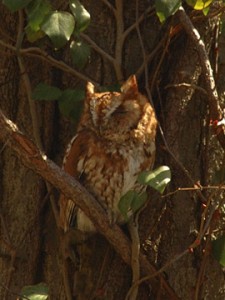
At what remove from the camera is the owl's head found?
253cm

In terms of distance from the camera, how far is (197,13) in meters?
2.66

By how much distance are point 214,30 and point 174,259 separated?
2.64 ft

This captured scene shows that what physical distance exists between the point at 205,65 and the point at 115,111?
1.07 feet

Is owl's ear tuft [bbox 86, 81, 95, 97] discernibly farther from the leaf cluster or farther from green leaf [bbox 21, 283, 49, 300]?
green leaf [bbox 21, 283, 49, 300]

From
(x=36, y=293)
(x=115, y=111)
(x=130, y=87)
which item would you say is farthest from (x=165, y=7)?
(x=36, y=293)

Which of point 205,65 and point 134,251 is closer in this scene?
point 134,251

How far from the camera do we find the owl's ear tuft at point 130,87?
8.26 feet

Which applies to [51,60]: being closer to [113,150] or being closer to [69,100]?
[69,100]

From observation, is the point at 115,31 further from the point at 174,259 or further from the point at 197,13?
the point at 174,259

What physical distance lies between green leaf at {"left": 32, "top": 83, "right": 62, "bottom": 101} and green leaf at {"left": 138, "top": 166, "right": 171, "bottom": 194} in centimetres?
55

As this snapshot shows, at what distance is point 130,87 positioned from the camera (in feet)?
8.31

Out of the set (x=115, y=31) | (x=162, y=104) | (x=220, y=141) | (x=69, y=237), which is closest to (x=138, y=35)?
(x=115, y=31)

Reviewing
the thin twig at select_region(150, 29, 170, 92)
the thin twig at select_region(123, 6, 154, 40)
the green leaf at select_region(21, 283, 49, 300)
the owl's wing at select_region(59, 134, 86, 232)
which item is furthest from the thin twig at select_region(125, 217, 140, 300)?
the thin twig at select_region(123, 6, 154, 40)

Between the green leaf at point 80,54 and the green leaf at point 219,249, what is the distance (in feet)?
2.30
